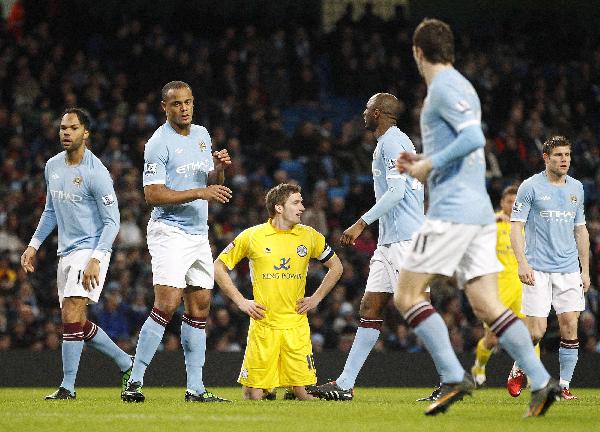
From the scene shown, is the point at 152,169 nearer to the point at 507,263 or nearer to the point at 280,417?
the point at 280,417

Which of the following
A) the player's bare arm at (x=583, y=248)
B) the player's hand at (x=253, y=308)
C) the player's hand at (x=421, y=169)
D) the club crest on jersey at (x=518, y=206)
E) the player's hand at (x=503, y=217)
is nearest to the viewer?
the player's hand at (x=421, y=169)

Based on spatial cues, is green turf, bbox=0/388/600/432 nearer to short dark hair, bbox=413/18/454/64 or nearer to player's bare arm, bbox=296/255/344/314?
player's bare arm, bbox=296/255/344/314

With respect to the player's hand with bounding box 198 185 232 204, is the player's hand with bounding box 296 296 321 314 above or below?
below

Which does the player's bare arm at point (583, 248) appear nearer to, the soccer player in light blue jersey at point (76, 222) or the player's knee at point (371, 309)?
the player's knee at point (371, 309)

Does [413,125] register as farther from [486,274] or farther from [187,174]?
[486,274]

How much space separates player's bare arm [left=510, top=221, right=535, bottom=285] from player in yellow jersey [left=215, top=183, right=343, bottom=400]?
1.47 metres

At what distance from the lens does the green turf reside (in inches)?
233

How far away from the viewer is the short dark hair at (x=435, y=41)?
21.2 feet

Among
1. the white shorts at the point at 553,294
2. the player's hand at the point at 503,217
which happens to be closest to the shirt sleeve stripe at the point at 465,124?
the white shorts at the point at 553,294

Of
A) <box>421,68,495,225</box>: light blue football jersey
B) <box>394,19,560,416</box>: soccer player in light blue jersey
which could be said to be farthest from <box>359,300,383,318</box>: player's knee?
<box>421,68,495,225</box>: light blue football jersey

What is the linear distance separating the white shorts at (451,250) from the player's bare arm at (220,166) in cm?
210

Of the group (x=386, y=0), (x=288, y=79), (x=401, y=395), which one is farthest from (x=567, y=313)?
(x=386, y=0)

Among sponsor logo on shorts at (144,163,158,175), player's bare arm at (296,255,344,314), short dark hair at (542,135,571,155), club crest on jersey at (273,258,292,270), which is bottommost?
player's bare arm at (296,255,344,314)

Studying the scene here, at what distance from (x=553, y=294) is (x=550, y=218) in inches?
26.0
